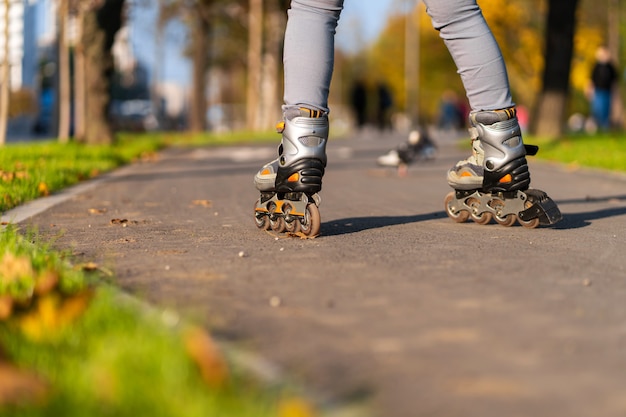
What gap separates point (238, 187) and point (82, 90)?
41.7ft

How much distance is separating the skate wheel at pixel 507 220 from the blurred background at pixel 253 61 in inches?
449

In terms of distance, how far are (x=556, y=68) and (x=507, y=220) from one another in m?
16.8

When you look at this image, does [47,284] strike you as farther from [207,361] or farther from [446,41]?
[446,41]

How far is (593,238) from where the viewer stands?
577cm

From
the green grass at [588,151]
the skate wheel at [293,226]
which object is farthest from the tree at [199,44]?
the skate wheel at [293,226]

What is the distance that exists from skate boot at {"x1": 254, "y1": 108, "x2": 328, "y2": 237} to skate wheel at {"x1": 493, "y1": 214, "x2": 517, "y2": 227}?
3.52 ft

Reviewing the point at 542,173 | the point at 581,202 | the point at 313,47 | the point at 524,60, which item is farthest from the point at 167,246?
the point at 524,60

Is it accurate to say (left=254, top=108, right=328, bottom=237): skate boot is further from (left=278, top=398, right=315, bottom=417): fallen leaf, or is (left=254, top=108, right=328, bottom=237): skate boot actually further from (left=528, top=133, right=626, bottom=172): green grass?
(left=528, top=133, right=626, bottom=172): green grass

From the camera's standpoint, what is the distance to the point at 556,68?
22312mm

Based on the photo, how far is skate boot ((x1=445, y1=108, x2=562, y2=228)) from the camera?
599cm

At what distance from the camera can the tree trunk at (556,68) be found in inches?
866

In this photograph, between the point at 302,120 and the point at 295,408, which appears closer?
the point at 295,408

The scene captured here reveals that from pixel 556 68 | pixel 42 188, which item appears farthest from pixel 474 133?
pixel 556 68

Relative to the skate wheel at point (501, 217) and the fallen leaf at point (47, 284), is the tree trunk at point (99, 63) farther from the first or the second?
the fallen leaf at point (47, 284)
